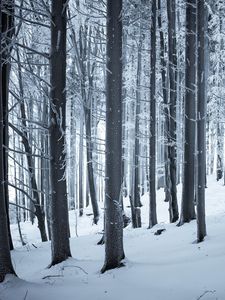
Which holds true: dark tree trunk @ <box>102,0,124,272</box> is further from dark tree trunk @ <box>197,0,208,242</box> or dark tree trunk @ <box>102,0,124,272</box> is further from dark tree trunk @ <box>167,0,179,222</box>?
dark tree trunk @ <box>167,0,179,222</box>

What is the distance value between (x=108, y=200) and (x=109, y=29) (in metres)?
3.40

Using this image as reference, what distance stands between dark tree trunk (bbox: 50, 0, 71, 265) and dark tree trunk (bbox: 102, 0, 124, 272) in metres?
1.02

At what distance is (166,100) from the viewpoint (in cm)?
1368

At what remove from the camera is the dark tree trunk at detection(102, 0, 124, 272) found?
6566 millimetres

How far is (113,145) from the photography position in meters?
6.64

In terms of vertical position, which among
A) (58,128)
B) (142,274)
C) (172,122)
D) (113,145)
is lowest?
(142,274)

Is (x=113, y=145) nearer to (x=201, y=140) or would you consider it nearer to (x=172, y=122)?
(x=201, y=140)

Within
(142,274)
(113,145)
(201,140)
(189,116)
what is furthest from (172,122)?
(142,274)

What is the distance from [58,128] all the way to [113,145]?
1.28 m

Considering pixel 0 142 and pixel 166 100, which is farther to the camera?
pixel 166 100

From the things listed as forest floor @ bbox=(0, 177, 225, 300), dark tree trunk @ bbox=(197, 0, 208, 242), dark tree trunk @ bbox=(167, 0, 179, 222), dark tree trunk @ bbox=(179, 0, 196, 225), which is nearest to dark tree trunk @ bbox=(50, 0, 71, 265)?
forest floor @ bbox=(0, 177, 225, 300)

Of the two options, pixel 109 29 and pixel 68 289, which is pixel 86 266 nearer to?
pixel 68 289

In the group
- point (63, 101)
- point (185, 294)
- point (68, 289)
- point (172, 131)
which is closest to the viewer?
point (185, 294)

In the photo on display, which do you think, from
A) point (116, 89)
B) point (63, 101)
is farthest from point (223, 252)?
point (63, 101)
